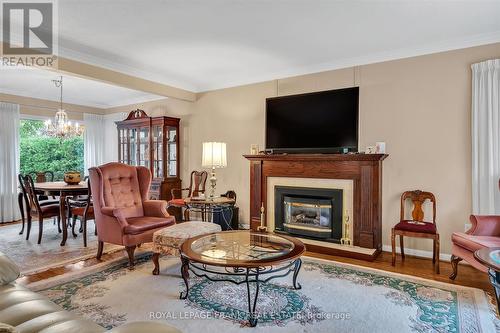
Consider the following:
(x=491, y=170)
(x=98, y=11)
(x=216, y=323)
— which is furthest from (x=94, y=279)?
(x=491, y=170)

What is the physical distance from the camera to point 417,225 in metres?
3.38

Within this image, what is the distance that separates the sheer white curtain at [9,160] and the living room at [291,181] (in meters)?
0.44

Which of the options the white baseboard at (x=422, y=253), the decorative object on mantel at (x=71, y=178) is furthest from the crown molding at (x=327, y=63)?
the white baseboard at (x=422, y=253)

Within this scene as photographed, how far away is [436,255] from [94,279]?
11.4ft

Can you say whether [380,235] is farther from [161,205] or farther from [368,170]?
[161,205]

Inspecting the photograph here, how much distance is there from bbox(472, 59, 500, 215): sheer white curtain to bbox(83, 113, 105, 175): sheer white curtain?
24.4 feet

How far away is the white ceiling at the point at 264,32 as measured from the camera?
2.80 m

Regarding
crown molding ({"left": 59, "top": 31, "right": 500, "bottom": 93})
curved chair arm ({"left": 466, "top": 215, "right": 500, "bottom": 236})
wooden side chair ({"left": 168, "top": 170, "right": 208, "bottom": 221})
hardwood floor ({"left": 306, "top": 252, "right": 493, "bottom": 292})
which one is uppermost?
crown molding ({"left": 59, "top": 31, "right": 500, "bottom": 93})

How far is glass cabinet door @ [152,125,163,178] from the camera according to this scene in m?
6.01

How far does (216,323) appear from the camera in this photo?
7.16 ft

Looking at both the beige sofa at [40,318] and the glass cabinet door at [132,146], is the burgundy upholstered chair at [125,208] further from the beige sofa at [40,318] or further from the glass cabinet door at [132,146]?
the glass cabinet door at [132,146]

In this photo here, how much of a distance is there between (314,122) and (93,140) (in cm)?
561

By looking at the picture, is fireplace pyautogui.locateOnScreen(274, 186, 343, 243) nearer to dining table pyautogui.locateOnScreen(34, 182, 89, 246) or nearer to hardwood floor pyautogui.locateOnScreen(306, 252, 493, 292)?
hardwood floor pyautogui.locateOnScreen(306, 252, 493, 292)

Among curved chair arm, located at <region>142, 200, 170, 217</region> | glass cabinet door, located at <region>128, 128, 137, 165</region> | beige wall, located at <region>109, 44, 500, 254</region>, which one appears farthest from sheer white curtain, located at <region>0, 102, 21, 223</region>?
beige wall, located at <region>109, 44, 500, 254</region>
